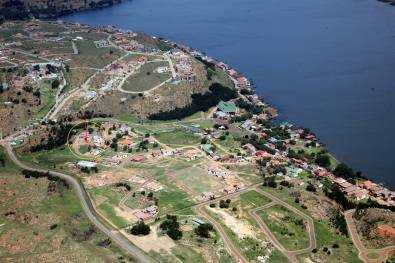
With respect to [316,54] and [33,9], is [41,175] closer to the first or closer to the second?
[316,54]

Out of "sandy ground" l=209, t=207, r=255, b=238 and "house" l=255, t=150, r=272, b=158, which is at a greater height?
"sandy ground" l=209, t=207, r=255, b=238

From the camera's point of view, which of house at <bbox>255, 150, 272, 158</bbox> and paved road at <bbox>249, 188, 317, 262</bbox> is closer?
paved road at <bbox>249, 188, 317, 262</bbox>

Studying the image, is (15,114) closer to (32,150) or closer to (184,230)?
(32,150)

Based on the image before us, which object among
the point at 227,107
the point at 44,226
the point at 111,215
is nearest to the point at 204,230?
the point at 111,215

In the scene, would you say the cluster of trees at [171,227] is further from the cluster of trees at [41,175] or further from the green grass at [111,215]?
the cluster of trees at [41,175]

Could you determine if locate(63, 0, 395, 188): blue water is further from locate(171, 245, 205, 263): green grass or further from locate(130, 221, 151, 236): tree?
locate(130, 221, 151, 236): tree

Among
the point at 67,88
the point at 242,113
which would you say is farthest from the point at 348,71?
the point at 67,88

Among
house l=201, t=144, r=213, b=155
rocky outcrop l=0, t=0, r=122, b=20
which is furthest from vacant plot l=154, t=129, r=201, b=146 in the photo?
rocky outcrop l=0, t=0, r=122, b=20
